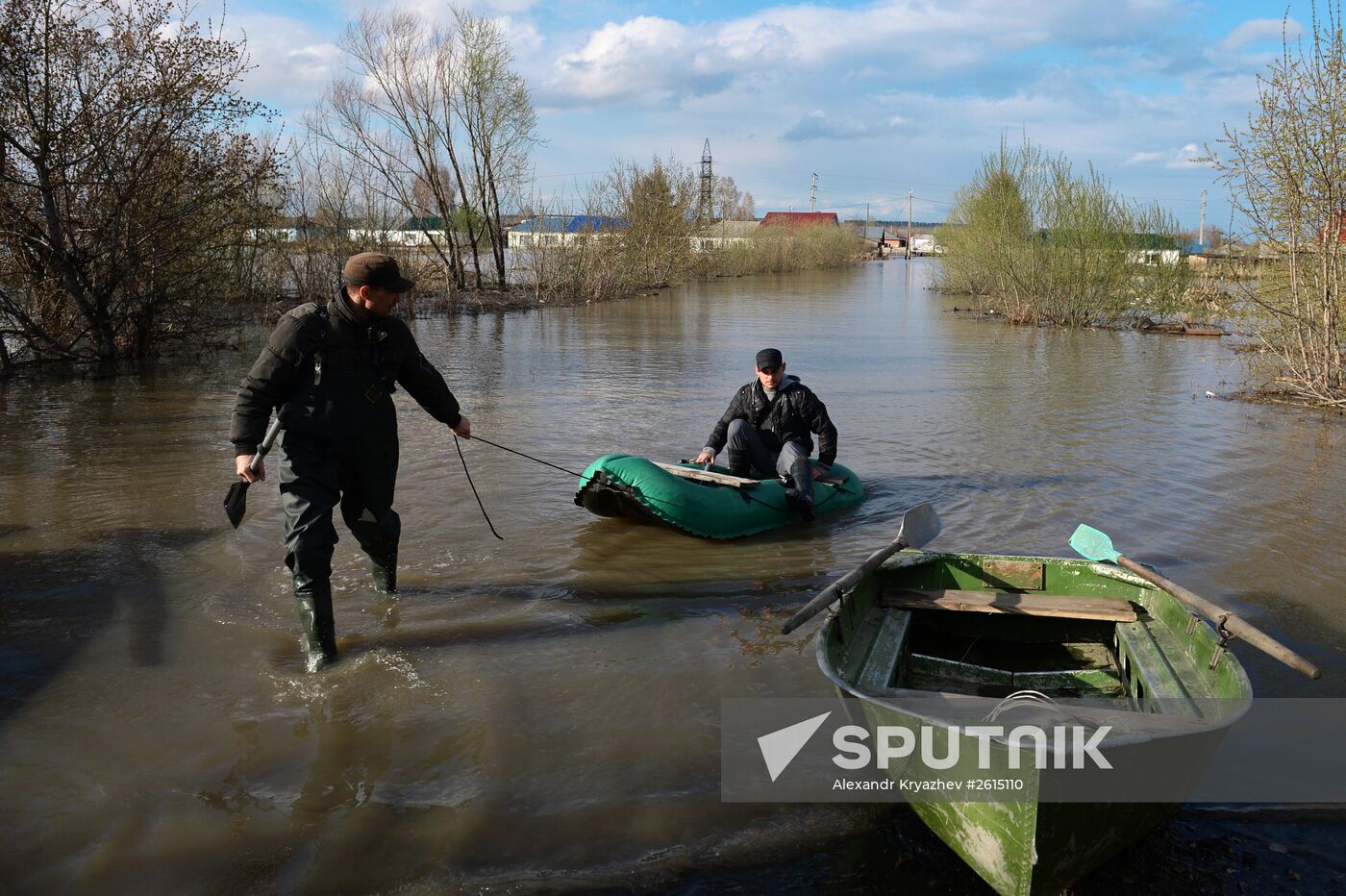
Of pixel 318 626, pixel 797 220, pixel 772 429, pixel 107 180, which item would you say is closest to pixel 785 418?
pixel 772 429

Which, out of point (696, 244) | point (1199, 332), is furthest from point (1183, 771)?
point (696, 244)

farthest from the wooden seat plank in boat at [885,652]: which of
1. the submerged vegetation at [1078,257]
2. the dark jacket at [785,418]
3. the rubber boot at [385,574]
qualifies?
the submerged vegetation at [1078,257]

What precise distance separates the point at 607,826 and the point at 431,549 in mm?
3655

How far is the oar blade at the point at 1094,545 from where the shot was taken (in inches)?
202

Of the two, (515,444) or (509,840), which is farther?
(515,444)

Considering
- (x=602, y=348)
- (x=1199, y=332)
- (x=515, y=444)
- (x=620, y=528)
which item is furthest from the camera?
(x=1199, y=332)

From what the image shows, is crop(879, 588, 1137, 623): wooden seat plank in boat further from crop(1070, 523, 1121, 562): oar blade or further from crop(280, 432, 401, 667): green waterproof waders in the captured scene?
crop(280, 432, 401, 667): green waterproof waders

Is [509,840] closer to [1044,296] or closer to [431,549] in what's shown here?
[431,549]

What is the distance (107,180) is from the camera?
13.6 m

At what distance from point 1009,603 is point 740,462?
11.1 feet

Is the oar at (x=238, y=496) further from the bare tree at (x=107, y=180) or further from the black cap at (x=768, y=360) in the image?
the bare tree at (x=107, y=180)

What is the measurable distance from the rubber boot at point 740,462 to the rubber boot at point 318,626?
3690mm

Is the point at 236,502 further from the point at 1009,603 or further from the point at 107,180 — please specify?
the point at 107,180

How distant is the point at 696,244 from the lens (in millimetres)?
46688
